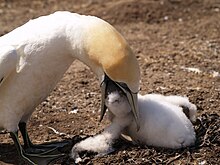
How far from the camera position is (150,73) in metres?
6.93

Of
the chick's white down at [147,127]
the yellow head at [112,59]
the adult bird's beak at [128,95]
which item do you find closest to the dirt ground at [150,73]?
the chick's white down at [147,127]

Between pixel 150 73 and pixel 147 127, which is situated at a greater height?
pixel 147 127

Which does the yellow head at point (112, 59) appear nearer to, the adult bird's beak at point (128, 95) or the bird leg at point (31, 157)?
the adult bird's beak at point (128, 95)

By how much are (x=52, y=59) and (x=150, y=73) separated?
233cm

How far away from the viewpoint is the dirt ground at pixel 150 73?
4.88 metres

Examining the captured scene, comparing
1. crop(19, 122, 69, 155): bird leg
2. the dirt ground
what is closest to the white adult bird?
crop(19, 122, 69, 155): bird leg

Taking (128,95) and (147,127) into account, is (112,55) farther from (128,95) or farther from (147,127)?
(147,127)

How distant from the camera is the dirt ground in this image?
4.88m

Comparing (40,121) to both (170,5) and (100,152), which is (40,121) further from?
(170,5)

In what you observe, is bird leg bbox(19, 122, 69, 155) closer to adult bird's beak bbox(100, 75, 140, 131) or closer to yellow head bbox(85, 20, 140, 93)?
adult bird's beak bbox(100, 75, 140, 131)

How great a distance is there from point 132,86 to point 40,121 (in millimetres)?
1581

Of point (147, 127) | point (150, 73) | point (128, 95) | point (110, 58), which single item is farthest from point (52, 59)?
point (150, 73)

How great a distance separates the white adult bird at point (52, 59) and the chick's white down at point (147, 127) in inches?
4.3

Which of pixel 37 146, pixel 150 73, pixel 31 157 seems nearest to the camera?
pixel 31 157
